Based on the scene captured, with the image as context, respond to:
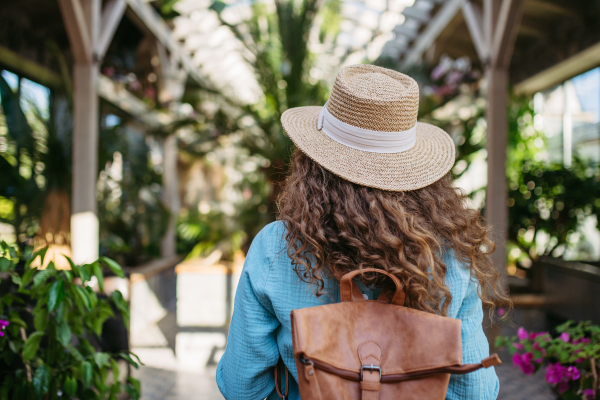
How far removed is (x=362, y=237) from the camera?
790 millimetres

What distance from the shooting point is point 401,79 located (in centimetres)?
100

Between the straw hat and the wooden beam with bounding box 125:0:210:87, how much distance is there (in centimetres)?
430

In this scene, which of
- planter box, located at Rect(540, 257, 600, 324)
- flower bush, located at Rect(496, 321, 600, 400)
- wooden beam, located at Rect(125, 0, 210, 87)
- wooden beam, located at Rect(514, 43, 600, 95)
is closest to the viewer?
flower bush, located at Rect(496, 321, 600, 400)

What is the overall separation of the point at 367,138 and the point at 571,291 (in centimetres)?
Answer: 342

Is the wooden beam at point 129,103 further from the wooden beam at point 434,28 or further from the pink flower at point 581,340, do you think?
the pink flower at point 581,340

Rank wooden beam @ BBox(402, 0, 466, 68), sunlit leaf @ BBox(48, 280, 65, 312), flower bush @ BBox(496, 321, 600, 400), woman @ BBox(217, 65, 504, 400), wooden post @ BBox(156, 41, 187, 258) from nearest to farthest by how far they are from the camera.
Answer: woman @ BBox(217, 65, 504, 400)
sunlit leaf @ BBox(48, 280, 65, 312)
flower bush @ BBox(496, 321, 600, 400)
wooden beam @ BBox(402, 0, 466, 68)
wooden post @ BBox(156, 41, 187, 258)

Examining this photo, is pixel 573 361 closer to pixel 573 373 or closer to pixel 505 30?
pixel 573 373

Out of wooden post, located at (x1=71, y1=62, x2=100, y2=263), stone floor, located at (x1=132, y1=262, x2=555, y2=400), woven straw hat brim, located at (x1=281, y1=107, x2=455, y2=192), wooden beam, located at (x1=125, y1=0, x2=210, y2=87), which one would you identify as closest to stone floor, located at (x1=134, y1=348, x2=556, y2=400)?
stone floor, located at (x1=132, y1=262, x2=555, y2=400)

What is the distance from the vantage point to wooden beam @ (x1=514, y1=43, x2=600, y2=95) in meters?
4.88

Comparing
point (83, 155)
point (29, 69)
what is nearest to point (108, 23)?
point (83, 155)

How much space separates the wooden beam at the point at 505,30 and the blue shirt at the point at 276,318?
2.85 meters

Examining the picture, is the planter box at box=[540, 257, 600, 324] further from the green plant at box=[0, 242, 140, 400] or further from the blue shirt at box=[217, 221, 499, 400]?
the green plant at box=[0, 242, 140, 400]

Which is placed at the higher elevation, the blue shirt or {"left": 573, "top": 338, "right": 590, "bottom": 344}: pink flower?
the blue shirt

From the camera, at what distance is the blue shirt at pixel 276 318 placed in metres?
0.82
